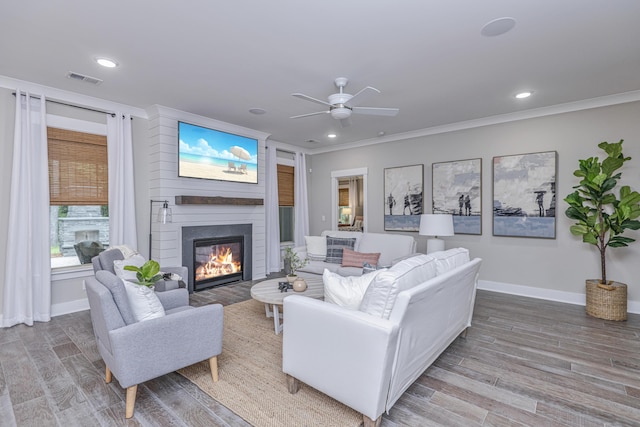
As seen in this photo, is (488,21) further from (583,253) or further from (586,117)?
(583,253)

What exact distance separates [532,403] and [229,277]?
4.52 meters

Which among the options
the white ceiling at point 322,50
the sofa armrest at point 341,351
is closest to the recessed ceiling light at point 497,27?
the white ceiling at point 322,50

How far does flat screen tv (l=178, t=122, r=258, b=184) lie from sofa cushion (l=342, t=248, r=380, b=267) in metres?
2.23

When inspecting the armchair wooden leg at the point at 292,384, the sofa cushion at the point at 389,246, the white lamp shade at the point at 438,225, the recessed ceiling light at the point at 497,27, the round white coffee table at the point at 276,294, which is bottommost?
the armchair wooden leg at the point at 292,384

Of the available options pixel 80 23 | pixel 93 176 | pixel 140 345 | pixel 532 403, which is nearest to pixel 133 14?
pixel 80 23

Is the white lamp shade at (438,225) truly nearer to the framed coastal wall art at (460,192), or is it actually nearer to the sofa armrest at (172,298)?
the framed coastal wall art at (460,192)

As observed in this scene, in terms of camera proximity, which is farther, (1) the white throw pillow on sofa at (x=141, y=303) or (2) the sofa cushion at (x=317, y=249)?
(2) the sofa cushion at (x=317, y=249)

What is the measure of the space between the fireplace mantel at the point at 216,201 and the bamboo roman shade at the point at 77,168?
0.96m

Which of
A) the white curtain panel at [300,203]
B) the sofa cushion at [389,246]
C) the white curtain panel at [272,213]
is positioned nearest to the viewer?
the sofa cushion at [389,246]

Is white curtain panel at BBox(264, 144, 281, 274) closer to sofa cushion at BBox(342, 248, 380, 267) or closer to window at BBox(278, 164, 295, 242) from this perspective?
window at BBox(278, 164, 295, 242)

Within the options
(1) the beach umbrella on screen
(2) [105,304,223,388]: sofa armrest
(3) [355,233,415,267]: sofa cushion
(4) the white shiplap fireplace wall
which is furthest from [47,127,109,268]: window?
(3) [355,233,415,267]: sofa cushion

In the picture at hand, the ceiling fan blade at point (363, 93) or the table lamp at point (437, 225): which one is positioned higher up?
the ceiling fan blade at point (363, 93)

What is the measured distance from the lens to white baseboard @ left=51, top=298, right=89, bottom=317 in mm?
3873

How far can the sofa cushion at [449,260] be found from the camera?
2.50 meters
